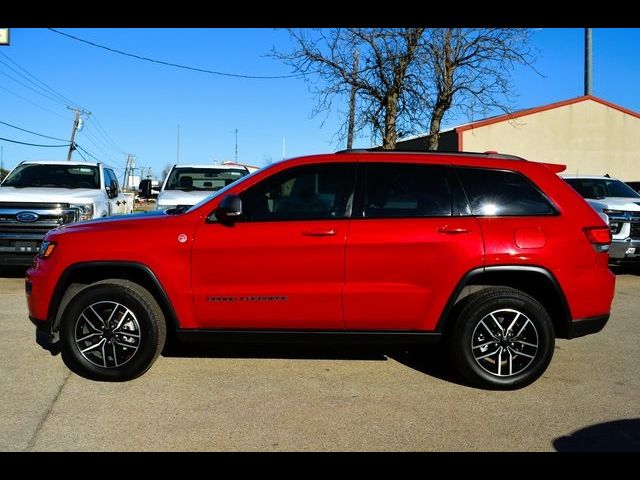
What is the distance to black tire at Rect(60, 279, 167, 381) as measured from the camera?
4.53m

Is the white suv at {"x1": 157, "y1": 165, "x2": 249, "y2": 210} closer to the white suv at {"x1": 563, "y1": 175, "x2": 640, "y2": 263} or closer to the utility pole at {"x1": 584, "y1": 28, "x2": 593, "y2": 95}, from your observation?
the white suv at {"x1": 563, "y1": 175, "x2": 640, "y2": 263}

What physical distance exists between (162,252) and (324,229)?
1278mm

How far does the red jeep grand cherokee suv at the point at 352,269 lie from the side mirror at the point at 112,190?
21.5 feet

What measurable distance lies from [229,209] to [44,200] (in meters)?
6.28

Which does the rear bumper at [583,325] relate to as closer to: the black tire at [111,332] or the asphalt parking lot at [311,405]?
the asphalt parking lot at [311,405]

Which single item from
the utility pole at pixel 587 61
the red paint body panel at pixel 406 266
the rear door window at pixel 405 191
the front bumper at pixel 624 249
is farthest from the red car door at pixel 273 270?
the utility pole at pixel 587 61

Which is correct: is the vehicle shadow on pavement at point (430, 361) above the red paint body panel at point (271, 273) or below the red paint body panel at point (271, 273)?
below

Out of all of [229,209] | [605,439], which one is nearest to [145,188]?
[229,209]

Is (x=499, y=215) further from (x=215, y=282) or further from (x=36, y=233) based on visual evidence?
(x=36, y=233)

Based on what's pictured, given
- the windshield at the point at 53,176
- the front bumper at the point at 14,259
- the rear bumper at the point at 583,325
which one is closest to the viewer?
the rear bumper at the point at 583,325

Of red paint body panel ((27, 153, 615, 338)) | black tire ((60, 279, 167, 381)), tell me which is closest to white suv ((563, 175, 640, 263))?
red paint body panel ((27, 153, 615, 338))

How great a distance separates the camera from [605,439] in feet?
12.0

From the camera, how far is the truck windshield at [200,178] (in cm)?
1088
